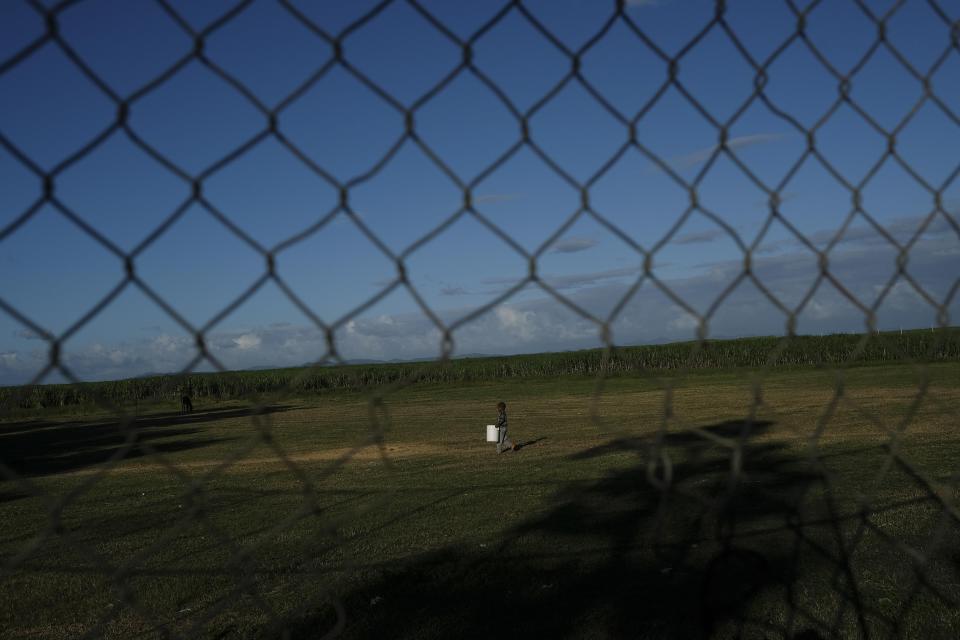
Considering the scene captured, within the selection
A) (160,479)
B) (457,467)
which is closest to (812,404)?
(457,467)

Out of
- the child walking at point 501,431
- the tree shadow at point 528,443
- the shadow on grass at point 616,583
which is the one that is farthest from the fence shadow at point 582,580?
the tree shadow at point 528,443

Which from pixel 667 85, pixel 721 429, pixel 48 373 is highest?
pixel 667 85

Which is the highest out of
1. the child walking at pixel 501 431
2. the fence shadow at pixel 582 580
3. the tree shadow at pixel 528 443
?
the child walking at pixel 501 431

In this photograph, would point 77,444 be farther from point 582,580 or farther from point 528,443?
point 582,580

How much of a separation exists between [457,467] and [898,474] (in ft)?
22.1

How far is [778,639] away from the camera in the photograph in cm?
355

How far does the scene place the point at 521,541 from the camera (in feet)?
22.2

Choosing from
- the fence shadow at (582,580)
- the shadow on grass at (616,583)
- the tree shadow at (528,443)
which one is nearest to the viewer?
the shadow on grass at (616,583)

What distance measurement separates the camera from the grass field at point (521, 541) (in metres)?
1.50

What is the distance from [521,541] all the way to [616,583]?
1673mm

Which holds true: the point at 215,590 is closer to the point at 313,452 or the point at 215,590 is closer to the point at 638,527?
the point at 638,527

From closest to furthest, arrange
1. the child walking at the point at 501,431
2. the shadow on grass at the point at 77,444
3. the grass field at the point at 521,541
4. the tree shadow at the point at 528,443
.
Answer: the grass field at the point at 521,541
the child walking at the point at 501,431
the tree shadow at the point at 528,443
the shadow on grass at the point at 77,444

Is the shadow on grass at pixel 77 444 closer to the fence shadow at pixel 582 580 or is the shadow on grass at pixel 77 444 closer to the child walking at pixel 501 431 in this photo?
the child walking at pixel 501 431

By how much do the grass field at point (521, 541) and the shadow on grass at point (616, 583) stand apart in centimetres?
2
